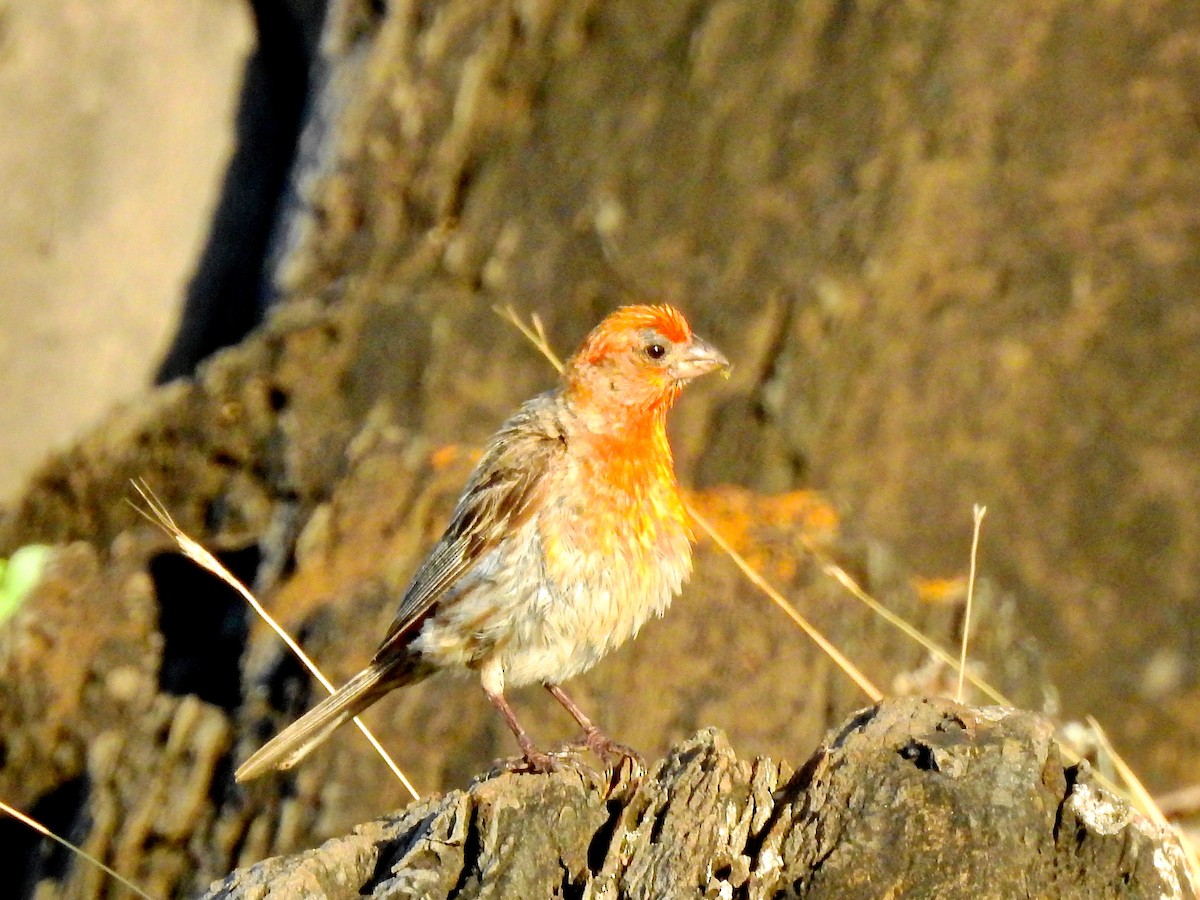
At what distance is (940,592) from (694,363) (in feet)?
5.85

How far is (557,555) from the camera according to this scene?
16.0 feet

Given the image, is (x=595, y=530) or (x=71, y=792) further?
(x=71, y=792)

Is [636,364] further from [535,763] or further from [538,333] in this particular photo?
[535,763]

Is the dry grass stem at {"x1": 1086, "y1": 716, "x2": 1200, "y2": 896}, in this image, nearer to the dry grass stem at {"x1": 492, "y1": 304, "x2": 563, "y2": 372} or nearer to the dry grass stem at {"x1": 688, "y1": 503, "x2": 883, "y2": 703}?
the dry grass stem at {"x1": 688, "y1": 503, "x2": 883, "y2": 703}

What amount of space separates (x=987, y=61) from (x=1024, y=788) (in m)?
4.94

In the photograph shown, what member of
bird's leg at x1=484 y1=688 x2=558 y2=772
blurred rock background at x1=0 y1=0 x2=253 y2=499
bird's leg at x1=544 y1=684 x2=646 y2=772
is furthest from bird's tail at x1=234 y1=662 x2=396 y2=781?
blurred rock background at x1=0 y1=0 x2=253 y2=499

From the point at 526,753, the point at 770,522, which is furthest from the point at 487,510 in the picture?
the point at 770,522

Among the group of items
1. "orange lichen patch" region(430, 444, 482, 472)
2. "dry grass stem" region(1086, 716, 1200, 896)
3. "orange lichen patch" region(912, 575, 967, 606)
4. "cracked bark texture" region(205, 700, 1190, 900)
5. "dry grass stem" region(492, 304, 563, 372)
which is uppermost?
"dry grass stem" region(492, 304, 563, 372)

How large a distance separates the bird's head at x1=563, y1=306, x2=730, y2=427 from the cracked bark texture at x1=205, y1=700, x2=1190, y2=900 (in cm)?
177

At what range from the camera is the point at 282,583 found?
19.4 feet

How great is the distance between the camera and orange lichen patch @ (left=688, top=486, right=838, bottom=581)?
607 cm

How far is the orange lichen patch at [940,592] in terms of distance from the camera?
634 centimetres

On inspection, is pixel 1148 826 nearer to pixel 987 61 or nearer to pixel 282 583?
pixel 282 583

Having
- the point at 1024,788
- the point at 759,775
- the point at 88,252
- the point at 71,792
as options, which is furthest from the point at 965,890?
the point at 88,252
